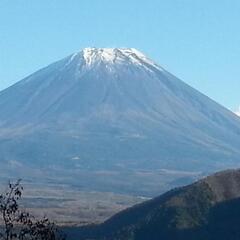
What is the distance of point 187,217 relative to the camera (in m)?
88.6

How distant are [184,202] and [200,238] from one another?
36.0ft

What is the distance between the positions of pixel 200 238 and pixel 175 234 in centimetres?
282

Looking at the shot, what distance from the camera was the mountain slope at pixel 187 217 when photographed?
85.4 metres

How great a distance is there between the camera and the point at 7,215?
2019 centimetres

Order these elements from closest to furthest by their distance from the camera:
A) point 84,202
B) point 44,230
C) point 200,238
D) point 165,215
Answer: point 44,230 < point 200,238 < point 165,215 < point 84,202

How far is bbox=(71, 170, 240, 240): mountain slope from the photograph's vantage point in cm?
8538

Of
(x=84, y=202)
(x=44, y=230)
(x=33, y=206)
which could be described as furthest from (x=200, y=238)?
(x=84, y=202)

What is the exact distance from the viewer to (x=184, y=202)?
9362 cm

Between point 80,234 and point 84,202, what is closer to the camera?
point 80,234

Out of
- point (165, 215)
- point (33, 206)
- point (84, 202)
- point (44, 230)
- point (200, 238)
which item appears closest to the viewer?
point (44, 230)

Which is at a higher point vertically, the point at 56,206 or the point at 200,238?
the point at 56,206

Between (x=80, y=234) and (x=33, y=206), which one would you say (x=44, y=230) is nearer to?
(x=80, y=234)

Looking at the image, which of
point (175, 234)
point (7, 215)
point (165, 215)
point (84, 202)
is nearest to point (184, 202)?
point (165, 215)

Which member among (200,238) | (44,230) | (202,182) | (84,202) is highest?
(84,202)
